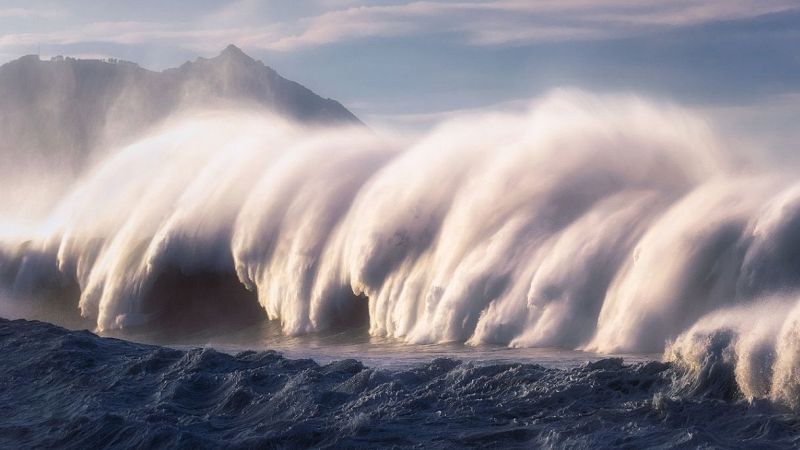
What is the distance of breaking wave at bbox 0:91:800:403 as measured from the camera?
14.1 meters

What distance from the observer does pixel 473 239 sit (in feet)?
59.4

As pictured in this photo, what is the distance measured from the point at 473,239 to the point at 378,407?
7.85 meters

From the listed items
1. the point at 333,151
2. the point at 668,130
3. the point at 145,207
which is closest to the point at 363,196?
the point at 333,151

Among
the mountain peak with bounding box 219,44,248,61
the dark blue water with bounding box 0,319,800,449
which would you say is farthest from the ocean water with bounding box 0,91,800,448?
the mountain peak with bounding box 219,44,248,61

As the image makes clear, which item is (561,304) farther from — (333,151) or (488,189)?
(333,151)

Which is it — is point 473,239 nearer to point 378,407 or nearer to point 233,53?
point 378,407

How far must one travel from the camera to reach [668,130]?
19.3 metres

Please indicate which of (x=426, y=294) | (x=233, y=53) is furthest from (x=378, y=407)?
(x=233, y=53)

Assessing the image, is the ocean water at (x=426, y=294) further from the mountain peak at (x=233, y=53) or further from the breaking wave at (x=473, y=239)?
the mountain peak at (x=233, y=53)

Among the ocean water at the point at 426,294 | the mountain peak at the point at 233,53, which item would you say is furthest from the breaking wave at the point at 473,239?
the mountain peak at the point at 233,53

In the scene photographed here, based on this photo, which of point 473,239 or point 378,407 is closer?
point 378,407

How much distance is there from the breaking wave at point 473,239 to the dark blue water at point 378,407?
755mm

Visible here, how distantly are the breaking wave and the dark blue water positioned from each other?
2.48 ft

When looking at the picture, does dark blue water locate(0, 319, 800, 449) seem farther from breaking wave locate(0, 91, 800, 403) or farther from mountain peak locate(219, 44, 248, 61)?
mountain peak locate(219, 44, 248, 61)
